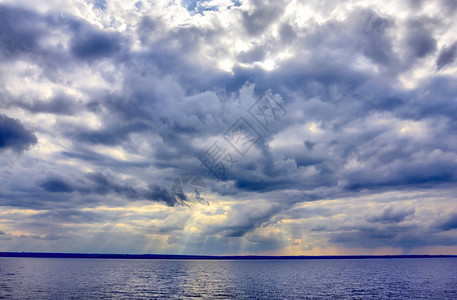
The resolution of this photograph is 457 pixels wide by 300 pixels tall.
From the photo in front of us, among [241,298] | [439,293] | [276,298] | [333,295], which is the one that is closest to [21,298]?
[241,298]

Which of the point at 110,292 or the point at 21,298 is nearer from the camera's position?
the point at 21,298

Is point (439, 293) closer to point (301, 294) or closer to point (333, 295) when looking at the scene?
point (333, 295)

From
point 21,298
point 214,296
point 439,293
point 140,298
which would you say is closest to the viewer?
point 21,298

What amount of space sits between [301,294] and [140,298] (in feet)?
159

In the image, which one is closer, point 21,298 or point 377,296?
point 21,298

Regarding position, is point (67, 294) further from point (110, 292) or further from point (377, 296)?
point (377, 296)

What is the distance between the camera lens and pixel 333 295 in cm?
9881

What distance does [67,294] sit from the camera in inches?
3629

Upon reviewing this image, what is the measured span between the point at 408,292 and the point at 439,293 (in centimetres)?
893

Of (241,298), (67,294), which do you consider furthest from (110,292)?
(241,298)

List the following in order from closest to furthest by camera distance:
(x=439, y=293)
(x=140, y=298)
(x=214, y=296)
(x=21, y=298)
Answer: (x=21, y=298) < (x=140, y=298) < (x=214, y=296) < (x=439, y=293)

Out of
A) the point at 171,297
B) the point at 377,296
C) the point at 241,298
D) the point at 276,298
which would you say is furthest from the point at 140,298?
the point at 377,296

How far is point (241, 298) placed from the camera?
91.1 metres

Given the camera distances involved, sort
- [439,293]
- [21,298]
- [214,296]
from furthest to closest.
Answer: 1. [439,293]
2. [214,296]
3. [21,298]
